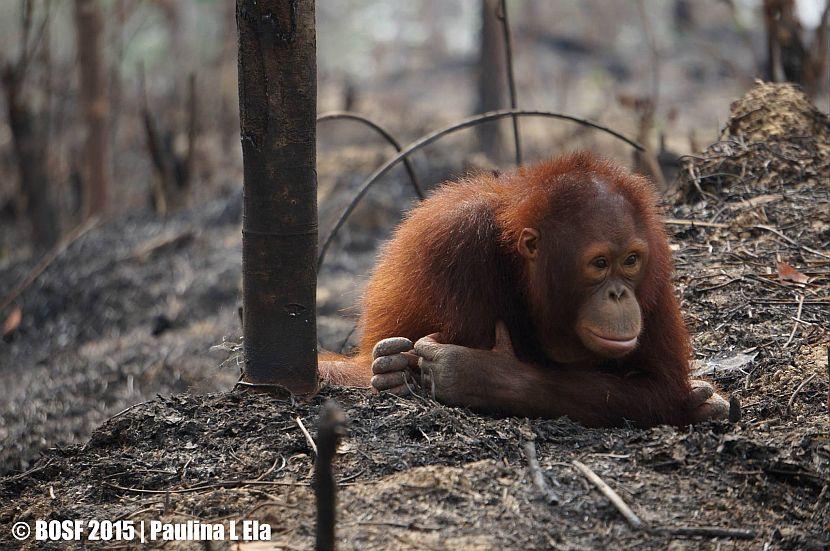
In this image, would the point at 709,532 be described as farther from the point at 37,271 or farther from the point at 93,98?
the point at 93,98

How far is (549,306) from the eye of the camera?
336 centimetres

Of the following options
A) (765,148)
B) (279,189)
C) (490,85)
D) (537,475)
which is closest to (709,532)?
(537,475)

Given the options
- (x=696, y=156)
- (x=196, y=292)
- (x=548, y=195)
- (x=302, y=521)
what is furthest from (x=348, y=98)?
(x=302, y=521)

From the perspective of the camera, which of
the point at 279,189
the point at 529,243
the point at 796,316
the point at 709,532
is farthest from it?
the point at 796,316

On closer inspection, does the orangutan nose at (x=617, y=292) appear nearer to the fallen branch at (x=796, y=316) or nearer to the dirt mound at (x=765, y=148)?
the fallen branch at (x=796, y=316)

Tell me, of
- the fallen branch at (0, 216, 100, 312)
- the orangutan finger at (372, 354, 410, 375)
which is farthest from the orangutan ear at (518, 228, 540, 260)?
the fallen branch at (0, 216, 100, 312)

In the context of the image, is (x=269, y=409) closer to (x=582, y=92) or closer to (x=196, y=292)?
(x=196, y=292)

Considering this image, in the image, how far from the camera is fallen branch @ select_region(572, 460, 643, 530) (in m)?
2.46

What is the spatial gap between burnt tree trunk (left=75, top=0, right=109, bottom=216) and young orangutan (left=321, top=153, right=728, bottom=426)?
8.62m

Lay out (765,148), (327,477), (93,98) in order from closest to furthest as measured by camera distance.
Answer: (327,477)
(765,148)
(93,98)

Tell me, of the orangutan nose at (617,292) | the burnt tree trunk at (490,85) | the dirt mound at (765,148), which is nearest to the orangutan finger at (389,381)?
the orangutan nose at (617,292)

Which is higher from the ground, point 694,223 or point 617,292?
point 694,223

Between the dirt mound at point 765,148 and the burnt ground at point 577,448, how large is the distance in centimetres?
2

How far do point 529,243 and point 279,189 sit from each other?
35.7 inches
